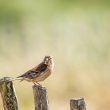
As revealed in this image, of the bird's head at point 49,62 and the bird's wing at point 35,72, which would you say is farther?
the bird's head at point 49,62

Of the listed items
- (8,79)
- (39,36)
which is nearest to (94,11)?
(39,36)

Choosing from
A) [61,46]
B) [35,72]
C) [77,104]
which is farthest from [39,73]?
[61,46]

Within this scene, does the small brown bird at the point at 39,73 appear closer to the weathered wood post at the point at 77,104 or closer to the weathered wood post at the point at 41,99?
the weathered wood post at the point at 41,99

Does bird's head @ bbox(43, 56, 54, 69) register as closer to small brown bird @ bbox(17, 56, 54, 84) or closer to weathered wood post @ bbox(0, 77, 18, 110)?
small brown bird @ bbox(17, 56, 54, 84)

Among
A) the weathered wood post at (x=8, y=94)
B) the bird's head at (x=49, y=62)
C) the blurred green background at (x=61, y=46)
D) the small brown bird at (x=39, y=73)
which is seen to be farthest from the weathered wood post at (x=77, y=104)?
the blurred green background at (x=61, y=46)

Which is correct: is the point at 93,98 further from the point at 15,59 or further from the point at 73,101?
the point at 73,101

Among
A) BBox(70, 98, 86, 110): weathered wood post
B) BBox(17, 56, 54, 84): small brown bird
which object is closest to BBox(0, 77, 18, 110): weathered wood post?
BBox(70, 98, 86, 110): weathered wood post
